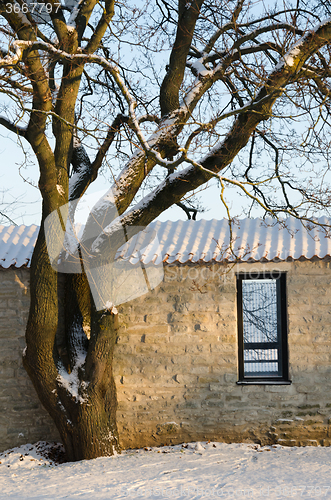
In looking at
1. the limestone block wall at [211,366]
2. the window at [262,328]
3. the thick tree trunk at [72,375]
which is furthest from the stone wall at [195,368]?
the thick tree trunk at [72,375]

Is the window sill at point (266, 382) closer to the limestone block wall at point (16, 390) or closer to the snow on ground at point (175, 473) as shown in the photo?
the snow on ground at point (175, 473)

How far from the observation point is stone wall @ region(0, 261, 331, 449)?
16.9 feet

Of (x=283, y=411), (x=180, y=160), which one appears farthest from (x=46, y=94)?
(x=283, y=411)

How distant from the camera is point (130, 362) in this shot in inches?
212

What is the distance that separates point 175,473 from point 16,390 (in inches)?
94.3

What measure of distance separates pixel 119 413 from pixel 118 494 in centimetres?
167

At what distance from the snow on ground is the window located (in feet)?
3.05

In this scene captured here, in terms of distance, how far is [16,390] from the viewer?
17.6 ft

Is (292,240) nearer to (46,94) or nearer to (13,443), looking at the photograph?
(46,94)

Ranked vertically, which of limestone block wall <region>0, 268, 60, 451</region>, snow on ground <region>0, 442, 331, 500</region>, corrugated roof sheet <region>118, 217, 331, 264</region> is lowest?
snow on ground <region>0, 442, 331, 500</region>

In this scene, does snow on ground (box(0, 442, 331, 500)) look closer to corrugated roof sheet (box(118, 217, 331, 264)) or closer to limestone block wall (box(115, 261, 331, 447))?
limestone block wall (box(115, 261, 331, 447))

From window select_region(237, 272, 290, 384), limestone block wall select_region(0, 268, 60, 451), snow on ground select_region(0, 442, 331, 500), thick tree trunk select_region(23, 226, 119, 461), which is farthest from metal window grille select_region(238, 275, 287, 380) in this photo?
limestone block wall select_region(0, 268, 60, 451)

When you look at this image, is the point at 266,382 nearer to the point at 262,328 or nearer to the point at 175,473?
the point at 175,473

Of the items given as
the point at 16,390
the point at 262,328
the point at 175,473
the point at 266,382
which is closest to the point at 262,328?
the point at 262,328
